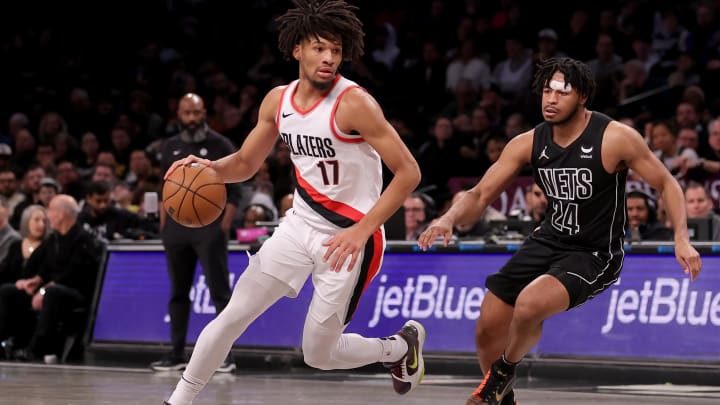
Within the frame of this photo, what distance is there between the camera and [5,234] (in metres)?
14.1

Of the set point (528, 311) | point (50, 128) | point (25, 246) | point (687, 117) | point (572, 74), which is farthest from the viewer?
point (50, 128)

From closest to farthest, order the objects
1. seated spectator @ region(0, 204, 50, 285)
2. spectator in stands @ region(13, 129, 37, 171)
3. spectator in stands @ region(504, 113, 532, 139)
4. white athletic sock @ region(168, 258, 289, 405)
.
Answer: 1. white athletic sock @ region(168, 258, 289, 405)
2. seated spectator @ region(0, 204, 50, 285)
3. spectator in stands @ region(504, 113, 532, 139)
4. spectator in stands @ region(13, 129, 37, 171)

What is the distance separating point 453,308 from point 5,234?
17.8 feet

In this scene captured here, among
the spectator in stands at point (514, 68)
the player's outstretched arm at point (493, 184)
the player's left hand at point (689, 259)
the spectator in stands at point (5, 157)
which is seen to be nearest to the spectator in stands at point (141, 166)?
the spectator in stands at point (5, 157)

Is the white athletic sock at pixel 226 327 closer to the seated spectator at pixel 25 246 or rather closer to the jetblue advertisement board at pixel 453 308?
the jetblue advertisement board at pixel 453 308

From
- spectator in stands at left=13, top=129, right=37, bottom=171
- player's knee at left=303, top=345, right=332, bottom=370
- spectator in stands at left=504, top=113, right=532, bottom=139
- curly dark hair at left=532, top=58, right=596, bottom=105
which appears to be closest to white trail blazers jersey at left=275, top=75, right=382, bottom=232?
player's knee at left=303, top=345, right=332, bottom=370

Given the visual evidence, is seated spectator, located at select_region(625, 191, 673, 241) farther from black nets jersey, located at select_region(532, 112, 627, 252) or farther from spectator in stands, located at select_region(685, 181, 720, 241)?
black nets jersey, located at select_region(532, 112, 627, 252)

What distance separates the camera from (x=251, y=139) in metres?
7.16

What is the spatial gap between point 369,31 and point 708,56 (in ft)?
18.9

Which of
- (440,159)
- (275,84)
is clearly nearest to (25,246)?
(440,159)

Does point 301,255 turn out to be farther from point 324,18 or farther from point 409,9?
point 409,9

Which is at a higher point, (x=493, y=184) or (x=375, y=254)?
(x=493, y=184)

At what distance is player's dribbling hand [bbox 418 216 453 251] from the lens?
6992 mm

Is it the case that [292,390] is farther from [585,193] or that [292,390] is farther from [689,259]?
[689,259]
